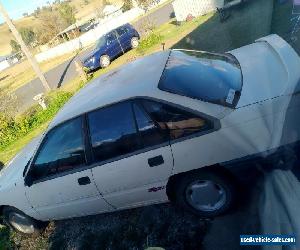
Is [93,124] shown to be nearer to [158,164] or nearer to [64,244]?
[158,164]

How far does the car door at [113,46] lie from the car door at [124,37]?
235 mm

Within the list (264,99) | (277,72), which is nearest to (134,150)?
(264,99)

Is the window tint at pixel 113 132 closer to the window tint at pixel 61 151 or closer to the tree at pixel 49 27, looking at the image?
the window tint at pixel 61 151

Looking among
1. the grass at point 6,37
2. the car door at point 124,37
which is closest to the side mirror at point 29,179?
the car door at point 124,37

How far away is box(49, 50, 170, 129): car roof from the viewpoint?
14.7 ft

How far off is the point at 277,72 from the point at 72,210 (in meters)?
3.27

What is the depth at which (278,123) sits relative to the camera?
387 cm

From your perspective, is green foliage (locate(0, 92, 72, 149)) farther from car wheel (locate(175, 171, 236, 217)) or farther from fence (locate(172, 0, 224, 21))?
car wheel (locate(175, 171, 236, 217))

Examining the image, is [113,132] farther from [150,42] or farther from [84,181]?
[150,42]

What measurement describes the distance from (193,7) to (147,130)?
61.5 ft

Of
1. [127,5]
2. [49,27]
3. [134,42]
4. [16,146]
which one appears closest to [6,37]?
[49,27]

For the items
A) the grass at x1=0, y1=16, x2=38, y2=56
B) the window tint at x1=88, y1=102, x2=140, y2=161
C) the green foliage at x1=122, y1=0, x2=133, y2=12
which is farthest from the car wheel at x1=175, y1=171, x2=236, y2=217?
the grass at x1=0, y1=16, x2=38, y2=56

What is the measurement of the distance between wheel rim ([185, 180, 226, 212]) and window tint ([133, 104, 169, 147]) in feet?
2.20

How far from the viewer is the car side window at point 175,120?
412cm
